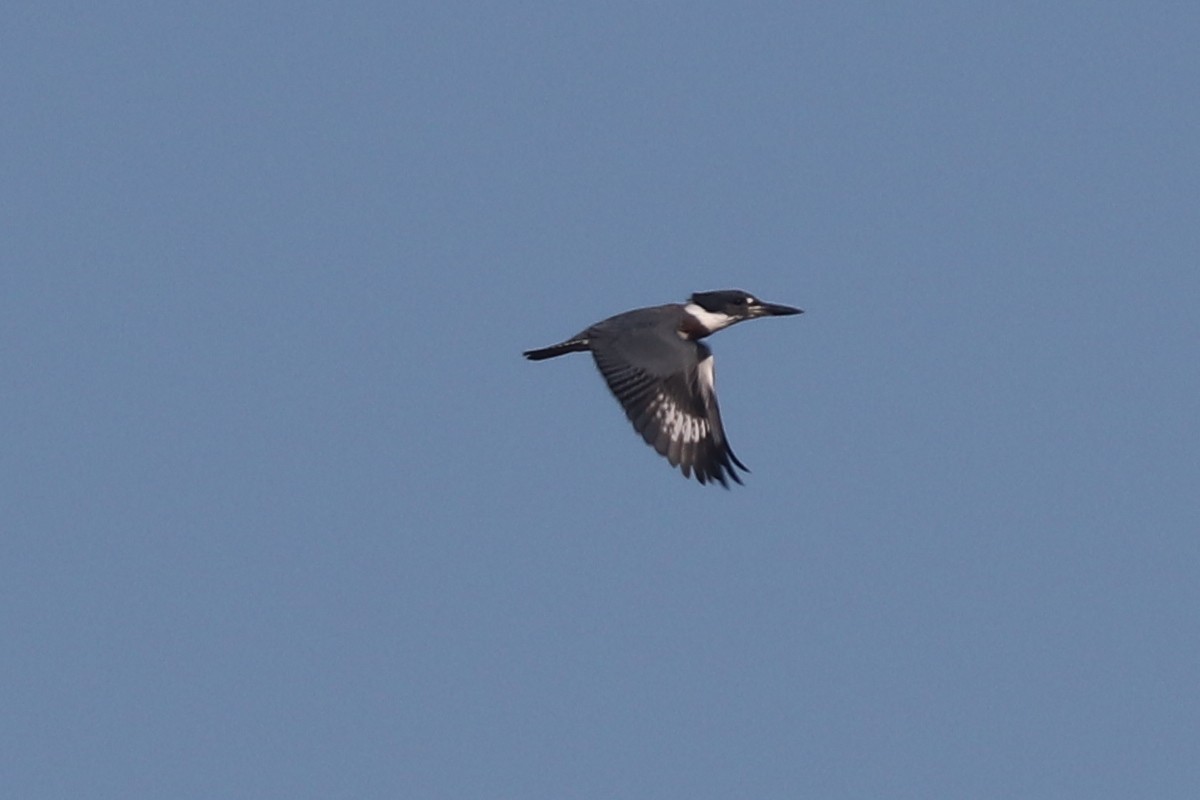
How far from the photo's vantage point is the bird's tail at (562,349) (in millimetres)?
16183

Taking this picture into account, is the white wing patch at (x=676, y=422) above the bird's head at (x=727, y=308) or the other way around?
the other way around

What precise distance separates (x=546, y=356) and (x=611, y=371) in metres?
1.05

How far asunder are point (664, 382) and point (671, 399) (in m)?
0.13

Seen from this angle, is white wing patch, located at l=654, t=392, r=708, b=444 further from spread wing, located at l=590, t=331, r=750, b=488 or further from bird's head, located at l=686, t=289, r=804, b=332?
bird's head, located at l=686, t=289, r=804, b=332

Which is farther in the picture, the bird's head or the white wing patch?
the bird's head

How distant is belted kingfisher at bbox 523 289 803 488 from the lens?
15445 mm

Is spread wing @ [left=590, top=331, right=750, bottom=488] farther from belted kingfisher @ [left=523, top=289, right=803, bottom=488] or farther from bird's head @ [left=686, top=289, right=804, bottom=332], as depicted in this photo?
bird's head @ [left=686, top=289, right=804, bottom=332]

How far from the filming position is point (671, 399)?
15.6 metres

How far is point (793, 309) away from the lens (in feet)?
57.9

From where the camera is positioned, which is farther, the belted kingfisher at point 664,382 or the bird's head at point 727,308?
the bird's head at point 727,308

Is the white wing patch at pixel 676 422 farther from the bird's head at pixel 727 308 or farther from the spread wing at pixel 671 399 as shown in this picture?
the bird's head at pixel 727 308

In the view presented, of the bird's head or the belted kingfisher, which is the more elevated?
the bird's head

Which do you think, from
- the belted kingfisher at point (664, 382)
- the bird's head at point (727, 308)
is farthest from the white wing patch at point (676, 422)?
the bird's head at point (727, 308)

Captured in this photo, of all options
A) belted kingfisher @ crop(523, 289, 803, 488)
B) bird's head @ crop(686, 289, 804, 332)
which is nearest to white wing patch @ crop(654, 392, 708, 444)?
belted kingfisher @ crop(523, 289, 803, 488)
